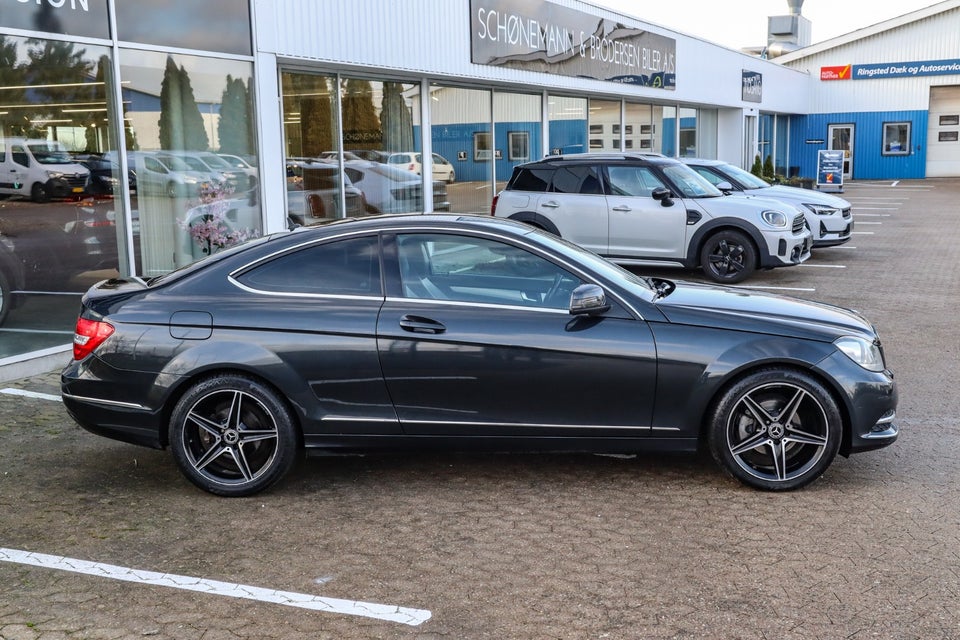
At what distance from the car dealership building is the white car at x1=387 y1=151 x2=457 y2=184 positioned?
7 cm

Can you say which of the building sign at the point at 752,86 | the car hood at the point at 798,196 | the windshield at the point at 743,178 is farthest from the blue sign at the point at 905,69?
the windshield at the point at 743,178

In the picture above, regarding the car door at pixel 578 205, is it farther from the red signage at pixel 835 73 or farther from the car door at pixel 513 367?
the red signage at pixel 835 73

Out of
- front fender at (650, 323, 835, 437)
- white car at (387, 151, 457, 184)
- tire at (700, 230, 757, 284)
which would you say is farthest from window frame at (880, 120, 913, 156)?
front fender at (650, 323, 835, 437)

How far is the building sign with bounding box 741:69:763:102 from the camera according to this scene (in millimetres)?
32531

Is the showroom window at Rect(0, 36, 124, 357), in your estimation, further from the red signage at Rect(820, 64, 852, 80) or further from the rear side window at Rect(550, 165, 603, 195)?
the red signage at Rect(820, 64, 852, 80)

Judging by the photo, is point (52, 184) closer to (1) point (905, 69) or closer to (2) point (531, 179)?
(2) point (531, 179)

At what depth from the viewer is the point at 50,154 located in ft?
28.6

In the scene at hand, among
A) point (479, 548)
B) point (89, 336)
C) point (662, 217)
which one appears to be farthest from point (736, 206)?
point (89, 336)

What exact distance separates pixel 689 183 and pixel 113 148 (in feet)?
25.3

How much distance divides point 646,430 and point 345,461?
73.9 inches

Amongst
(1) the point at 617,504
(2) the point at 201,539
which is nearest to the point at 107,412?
(2) the point at 201,539

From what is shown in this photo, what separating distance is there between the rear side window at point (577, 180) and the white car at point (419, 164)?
241 cm

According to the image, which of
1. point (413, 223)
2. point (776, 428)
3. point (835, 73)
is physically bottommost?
point (776, 428)

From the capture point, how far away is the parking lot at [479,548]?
3861mm
